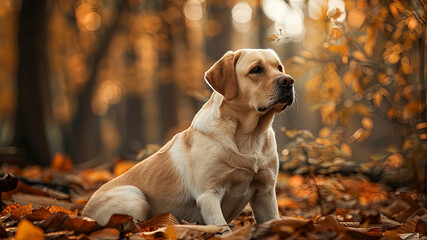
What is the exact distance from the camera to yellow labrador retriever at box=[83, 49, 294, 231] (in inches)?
136

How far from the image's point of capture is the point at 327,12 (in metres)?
4.38

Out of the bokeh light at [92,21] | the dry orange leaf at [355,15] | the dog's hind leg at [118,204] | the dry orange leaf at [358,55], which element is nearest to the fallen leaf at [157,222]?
the dog's hind leg at [118,204]

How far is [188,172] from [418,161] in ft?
9.19

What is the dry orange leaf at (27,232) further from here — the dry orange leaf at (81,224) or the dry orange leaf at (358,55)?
the dry orange leaf at (358,55)

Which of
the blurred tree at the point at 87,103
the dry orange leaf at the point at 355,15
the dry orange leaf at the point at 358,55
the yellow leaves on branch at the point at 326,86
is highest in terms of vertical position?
the dry orange leaf at the point at 355,15

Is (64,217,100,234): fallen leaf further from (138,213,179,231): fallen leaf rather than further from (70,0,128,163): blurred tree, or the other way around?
(70,0,128,163): blurred tree

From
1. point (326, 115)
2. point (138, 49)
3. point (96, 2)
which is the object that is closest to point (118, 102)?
point (138, 49)

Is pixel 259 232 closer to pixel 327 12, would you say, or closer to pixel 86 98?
pixel 327 12

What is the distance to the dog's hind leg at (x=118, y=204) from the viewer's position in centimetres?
350

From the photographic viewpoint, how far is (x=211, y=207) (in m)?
3.32

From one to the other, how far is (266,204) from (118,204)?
1224 millimetres

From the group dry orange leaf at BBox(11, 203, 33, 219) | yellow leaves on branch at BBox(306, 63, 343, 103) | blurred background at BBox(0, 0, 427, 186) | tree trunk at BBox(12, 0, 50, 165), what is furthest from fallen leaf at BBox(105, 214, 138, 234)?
tree trunk at BBox(12, 0, 50, 165)

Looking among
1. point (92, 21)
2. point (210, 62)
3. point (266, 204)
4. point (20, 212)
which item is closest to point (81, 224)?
point (20, 212)

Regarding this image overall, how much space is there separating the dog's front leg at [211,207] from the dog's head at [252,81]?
796mm
